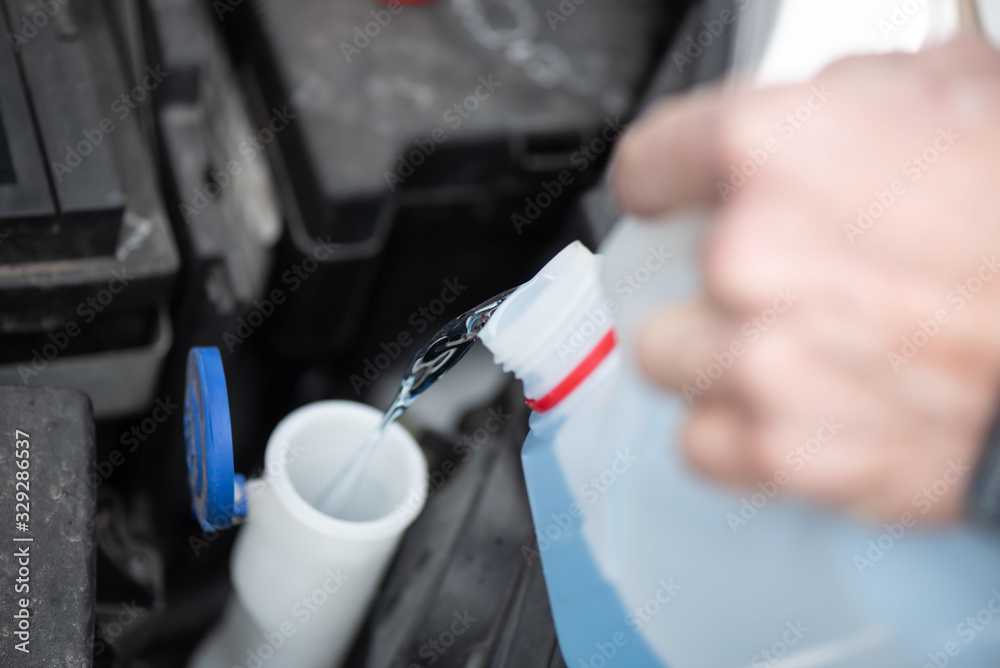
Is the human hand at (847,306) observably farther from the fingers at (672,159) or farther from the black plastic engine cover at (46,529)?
the black plastic engine cover at (46,529)

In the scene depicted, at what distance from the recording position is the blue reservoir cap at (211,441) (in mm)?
507

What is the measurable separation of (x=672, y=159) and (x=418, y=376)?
0.24 meters

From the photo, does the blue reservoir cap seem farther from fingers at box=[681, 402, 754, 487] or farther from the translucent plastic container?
fingers at box=[681, 402, 754, 487]

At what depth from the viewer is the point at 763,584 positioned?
0.49 m

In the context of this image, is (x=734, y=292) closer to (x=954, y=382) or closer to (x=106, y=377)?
(x=954, y=382)

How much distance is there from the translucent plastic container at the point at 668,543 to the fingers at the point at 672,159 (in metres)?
0.03

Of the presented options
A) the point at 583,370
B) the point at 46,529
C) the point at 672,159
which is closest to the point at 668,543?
the point at 583,370

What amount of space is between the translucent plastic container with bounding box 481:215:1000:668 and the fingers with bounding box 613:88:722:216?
0.11 feet

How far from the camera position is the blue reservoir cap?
0.51 meters

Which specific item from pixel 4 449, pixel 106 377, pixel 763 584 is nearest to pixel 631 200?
pixel 763 584

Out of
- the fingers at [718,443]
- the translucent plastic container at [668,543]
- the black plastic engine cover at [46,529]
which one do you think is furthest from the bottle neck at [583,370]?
the black plastic engine cover at [46,529]

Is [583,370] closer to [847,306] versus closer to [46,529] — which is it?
[847,306]

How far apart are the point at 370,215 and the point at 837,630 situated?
1.81 ft

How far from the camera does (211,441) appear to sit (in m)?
0.50
